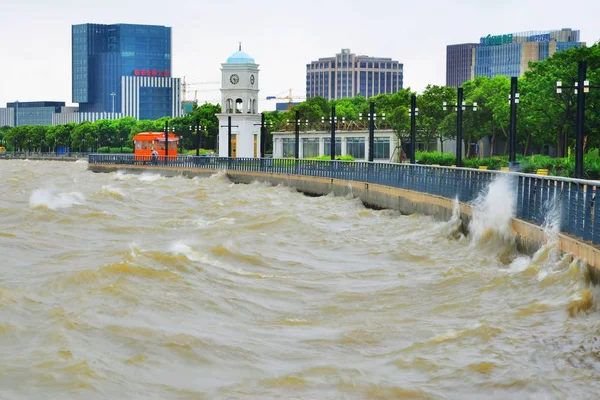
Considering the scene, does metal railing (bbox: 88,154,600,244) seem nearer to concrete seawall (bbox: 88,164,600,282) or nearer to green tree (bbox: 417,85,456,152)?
concrete seawall (bbox: 88,164,600,282)

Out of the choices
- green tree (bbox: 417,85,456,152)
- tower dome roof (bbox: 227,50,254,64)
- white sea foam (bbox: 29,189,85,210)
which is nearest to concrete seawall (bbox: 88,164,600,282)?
white sea foam (bbox: 29,189,85,210)

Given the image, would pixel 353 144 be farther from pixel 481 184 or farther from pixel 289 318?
pixel 289 318

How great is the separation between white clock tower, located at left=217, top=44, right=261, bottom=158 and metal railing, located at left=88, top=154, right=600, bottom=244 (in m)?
48.2

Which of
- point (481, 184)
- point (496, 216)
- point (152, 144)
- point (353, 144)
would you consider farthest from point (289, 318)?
point (152, 144)

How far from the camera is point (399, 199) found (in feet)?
132

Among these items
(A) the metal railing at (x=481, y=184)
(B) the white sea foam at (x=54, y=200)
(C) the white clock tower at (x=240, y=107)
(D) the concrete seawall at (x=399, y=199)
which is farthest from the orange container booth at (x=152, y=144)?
(B) the white sea foam at (x=54, y=200)

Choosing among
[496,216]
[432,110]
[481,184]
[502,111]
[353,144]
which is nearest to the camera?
[496,216]

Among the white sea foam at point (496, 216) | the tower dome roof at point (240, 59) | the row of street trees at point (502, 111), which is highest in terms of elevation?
the tower dome roof at point (240, 59)

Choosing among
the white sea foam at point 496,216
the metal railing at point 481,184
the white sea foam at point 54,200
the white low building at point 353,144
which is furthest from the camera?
the white low building at point 353,144

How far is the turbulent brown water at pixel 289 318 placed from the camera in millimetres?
11984

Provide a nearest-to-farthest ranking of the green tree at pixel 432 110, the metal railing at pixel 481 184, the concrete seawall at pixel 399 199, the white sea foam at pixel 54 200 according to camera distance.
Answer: the concrete seawall at pixel 399 199
the metal railing at pixel 481 184
the white sea foam at pixel 54 200
the green tree at pixel 432 110

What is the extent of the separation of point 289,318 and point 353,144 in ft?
293

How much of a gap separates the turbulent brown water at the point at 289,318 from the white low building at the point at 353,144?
7447 centimetres

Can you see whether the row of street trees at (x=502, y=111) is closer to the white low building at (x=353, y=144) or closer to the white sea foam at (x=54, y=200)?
the white low building at (x=353, y=144)
